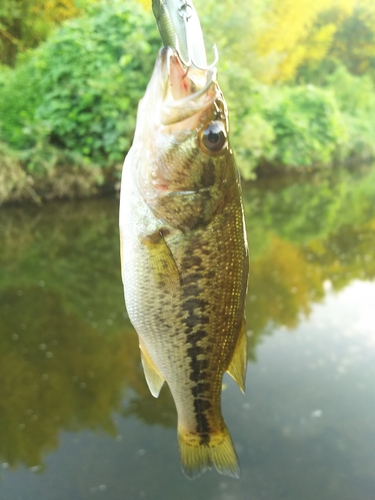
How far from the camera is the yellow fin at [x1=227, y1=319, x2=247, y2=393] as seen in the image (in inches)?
49.8

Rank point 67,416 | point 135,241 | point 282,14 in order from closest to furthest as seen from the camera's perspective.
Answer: point 135,241 < point 67,416 < point 282,14

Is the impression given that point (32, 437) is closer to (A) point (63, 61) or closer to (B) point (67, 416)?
(B) point (67, 416)

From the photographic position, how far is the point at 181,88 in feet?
3.39

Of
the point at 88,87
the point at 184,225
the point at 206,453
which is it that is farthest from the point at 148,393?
the point at 88,87

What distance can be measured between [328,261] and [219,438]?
611 centimetres

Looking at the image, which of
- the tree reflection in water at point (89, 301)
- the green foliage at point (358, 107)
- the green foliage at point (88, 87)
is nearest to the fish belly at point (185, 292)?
the tree reflection in water at point (89, 301)

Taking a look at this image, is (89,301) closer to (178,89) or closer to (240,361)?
(240,361)

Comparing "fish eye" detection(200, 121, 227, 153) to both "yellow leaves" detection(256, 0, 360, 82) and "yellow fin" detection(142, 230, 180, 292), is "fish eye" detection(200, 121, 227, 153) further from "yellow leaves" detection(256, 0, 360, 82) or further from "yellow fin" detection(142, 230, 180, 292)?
"yellow leaves" detection(256, 0, 360, 82)

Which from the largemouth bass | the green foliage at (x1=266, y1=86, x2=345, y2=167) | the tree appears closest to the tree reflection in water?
the largemouth bass

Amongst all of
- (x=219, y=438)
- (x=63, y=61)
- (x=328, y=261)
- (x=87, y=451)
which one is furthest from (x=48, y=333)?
(x=63, y=61)

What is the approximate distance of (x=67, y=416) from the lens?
3658mm

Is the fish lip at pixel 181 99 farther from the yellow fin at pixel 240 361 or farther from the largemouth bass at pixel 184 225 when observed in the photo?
the yellow fin at pixel 240 361

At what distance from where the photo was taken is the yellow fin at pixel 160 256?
3.74ft

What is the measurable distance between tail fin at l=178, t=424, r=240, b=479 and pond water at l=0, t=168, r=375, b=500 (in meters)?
2.01
